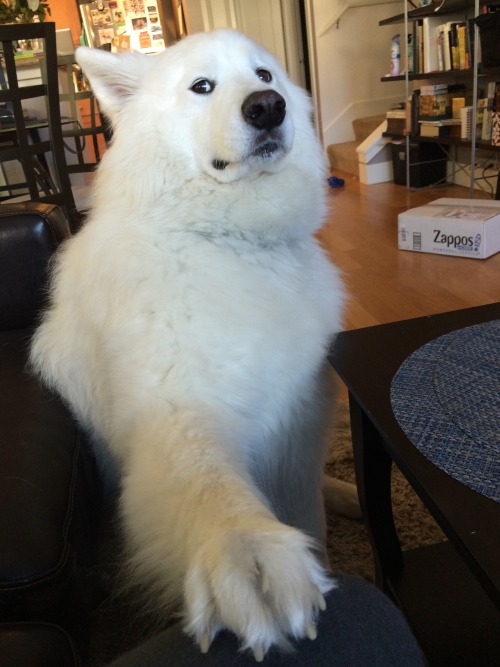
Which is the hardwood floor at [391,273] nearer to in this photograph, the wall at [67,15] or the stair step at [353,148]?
the stair step at [353,148]

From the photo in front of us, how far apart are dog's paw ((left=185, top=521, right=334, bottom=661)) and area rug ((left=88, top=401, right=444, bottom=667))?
0.44 meters

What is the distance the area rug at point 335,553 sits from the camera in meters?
1.09

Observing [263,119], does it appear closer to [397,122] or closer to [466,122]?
[466,122]

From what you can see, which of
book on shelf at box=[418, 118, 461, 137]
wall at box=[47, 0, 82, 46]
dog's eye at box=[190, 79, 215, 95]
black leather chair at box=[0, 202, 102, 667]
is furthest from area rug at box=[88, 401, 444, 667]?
wall at box=[47, 0, 82, 46]

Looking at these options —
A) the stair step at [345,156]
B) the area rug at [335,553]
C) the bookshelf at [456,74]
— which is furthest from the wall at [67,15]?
the area rug at [335,553]

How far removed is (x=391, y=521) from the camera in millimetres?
1080

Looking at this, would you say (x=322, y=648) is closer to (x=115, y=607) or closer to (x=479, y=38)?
(x=115, y=607)

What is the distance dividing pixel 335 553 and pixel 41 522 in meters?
0.84

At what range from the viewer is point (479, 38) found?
3564 millimetres

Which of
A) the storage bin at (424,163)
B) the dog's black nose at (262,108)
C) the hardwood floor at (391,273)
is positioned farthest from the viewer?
the storage bin at (424,163)

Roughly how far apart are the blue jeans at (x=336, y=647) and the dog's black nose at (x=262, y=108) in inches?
34.1

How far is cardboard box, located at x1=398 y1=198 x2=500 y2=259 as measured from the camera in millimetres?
2912

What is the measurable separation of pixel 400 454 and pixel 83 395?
68 cm

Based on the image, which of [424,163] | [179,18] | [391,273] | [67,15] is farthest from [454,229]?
[67,15]
